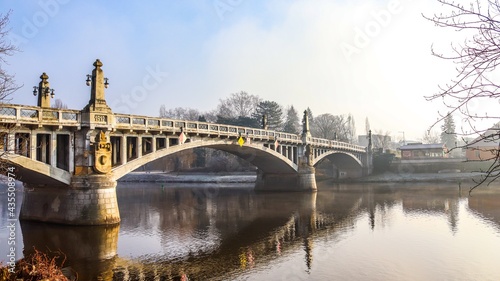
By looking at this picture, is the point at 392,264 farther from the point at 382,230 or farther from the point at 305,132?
the point at 305,132

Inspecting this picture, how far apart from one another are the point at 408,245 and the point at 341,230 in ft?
16.7

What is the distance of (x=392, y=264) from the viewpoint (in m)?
16.6

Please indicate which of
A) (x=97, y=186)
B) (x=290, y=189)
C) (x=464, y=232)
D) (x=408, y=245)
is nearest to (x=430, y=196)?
(x=290, y=189)

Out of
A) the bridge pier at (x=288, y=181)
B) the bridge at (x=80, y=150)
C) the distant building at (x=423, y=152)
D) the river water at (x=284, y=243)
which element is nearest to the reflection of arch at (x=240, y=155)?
the bridge at (x=80, y=150)

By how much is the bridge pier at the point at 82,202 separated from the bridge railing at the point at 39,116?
3.61m

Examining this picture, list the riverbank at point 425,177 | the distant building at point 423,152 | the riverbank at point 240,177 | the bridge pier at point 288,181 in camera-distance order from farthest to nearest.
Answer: the distant building at point 423,152, the riverbank at point 240,177, the riverbank at point 425,177, the bridge pier at point 288,181

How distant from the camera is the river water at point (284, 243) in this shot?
1583 cm

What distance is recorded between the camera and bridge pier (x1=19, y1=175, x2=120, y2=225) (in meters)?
24.3

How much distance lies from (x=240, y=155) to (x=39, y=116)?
93.7 feet

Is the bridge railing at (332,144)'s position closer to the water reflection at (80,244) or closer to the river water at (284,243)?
the river water at (284,243)

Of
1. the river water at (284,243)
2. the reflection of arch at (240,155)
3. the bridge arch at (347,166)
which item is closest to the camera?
the river water at (284,243)

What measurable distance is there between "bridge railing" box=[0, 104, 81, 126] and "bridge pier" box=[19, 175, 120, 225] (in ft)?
11.9

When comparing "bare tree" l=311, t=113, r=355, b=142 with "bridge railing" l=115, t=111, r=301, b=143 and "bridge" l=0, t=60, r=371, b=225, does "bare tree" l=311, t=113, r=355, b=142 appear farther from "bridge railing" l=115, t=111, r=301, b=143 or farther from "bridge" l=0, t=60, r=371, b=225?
"bridge" l=0, t=60, r=371, b=225

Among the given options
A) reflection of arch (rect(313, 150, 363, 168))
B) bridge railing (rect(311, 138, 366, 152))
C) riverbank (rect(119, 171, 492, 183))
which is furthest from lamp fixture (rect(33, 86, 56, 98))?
reflection of arch (rect(313, 150, 363, 168))
